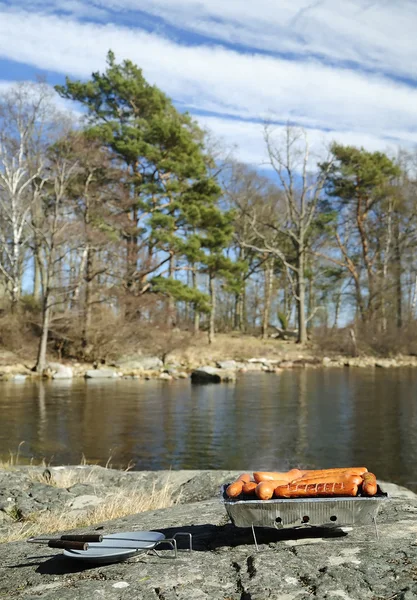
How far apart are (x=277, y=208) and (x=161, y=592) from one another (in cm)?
4478

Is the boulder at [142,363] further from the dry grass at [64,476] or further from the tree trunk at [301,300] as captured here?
the dry grass at [64,476]

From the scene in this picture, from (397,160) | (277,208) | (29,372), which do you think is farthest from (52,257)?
(397,160)

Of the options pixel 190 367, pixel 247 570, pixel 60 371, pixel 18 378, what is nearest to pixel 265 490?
pixel 247 570

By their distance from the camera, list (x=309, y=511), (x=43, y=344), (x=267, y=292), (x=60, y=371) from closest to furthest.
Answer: (x=309, y=511), (x=60, y=371), (x=43, y=344), (x=267, y=292)

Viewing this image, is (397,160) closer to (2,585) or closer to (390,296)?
(390,296)

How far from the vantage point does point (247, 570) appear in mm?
3748

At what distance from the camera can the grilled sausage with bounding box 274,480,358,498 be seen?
13.6 feet

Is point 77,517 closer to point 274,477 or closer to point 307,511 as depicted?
point 274,477

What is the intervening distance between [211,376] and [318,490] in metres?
23.6

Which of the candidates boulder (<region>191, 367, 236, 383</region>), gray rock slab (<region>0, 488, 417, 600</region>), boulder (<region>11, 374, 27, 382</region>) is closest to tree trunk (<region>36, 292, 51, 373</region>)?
boulder (<region>11, 374, 27, 382</region>)

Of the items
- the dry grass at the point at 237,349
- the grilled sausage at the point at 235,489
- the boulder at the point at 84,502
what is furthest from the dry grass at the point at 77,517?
the dry grass at the point at 237,349

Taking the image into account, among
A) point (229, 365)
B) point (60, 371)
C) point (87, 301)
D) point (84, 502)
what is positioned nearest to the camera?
point (84, 502)

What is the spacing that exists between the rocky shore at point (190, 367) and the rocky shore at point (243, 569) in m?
22.5

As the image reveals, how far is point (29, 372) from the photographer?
27.3 metres
